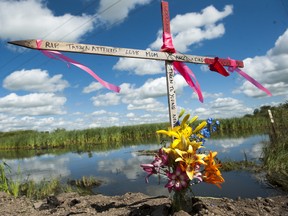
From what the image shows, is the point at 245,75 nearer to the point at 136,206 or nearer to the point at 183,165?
the point at 183,165

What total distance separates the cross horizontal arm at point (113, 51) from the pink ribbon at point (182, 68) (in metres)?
0.07

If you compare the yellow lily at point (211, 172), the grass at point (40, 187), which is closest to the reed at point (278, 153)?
the yellow lily at point (211, 172)

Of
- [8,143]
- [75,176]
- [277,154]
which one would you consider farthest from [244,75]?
[8,143]

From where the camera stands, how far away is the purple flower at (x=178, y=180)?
2.88 meters

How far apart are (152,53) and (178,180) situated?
1.57m

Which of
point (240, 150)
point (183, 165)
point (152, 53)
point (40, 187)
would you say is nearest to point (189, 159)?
point (183, 165)

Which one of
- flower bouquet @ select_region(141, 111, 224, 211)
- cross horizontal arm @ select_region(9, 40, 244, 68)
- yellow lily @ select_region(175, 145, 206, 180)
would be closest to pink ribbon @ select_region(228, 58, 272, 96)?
cross horizontal arm @ select_region(9, 40, 244, 68)

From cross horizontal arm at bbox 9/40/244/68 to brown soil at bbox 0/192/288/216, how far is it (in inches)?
66.3

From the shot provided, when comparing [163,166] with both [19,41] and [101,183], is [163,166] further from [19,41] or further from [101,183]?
[101,183]

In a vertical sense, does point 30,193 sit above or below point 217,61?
below

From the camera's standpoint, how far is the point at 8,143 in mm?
30562

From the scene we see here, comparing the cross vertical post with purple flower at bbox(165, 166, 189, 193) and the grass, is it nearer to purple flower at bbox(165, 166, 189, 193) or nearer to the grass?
purple flower at bbox(165, 166, 189, 193)

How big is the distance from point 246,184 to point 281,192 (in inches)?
42.5

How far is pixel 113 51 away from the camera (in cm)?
354
